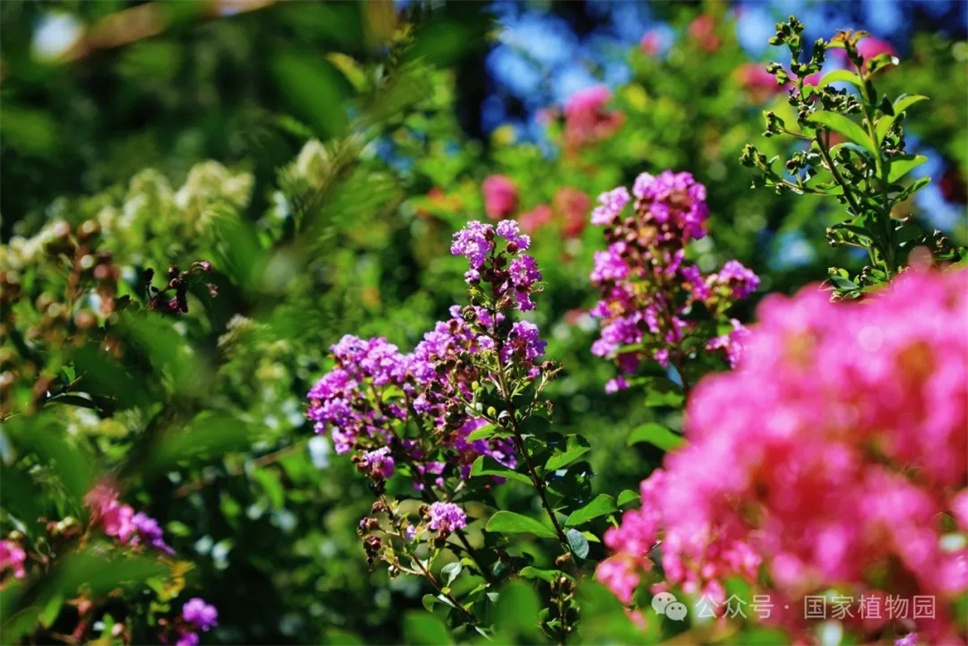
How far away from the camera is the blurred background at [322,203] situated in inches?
25.7

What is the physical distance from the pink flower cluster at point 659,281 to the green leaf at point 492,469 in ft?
1.45

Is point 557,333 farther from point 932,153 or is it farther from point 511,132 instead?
point 932,153

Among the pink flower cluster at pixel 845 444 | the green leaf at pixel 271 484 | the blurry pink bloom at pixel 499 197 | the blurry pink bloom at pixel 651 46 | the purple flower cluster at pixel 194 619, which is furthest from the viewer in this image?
the blurry pink bloom at pixel 651 46

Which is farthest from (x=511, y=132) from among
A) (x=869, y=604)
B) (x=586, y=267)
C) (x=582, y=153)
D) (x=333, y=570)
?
(x=869, y=604)

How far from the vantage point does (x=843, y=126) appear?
1350 millimetres

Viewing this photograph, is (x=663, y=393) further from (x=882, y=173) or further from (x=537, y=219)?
(x=537, y=219)

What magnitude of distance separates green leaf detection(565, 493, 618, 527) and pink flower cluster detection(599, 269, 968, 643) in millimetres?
577

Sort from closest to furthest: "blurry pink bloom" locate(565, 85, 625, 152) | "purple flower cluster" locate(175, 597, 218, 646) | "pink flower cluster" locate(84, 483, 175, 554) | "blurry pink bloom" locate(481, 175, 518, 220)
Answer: "pink flower cluster" locate(84, 483, 175, 554) < "purple flower cluster" locate(175, 597, 218, 646) < "blurry pink bloom" locate(481, 175, 518, 220) < "blurry pink bloom" locate(565, 85, 625, 152)

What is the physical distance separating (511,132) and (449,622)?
3.72 meters

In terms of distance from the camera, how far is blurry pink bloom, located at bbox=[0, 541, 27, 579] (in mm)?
1413

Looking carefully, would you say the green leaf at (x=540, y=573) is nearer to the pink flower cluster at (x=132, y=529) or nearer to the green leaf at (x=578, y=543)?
the green leaf at (x=578, y=543)

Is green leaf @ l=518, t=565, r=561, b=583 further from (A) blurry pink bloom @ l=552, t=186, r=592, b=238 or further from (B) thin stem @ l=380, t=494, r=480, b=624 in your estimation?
(A) blurry pink bloom @ l=552, t=186, r=592, b=238

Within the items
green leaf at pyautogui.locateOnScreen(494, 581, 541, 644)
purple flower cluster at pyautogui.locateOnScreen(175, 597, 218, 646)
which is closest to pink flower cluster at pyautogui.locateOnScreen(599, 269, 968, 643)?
green leaf at pyautogui.locateOnScreen(494, 581, 541, 644)

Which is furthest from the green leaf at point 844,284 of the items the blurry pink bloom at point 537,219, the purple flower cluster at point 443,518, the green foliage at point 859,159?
the blurry pink bloom at point 537,219
